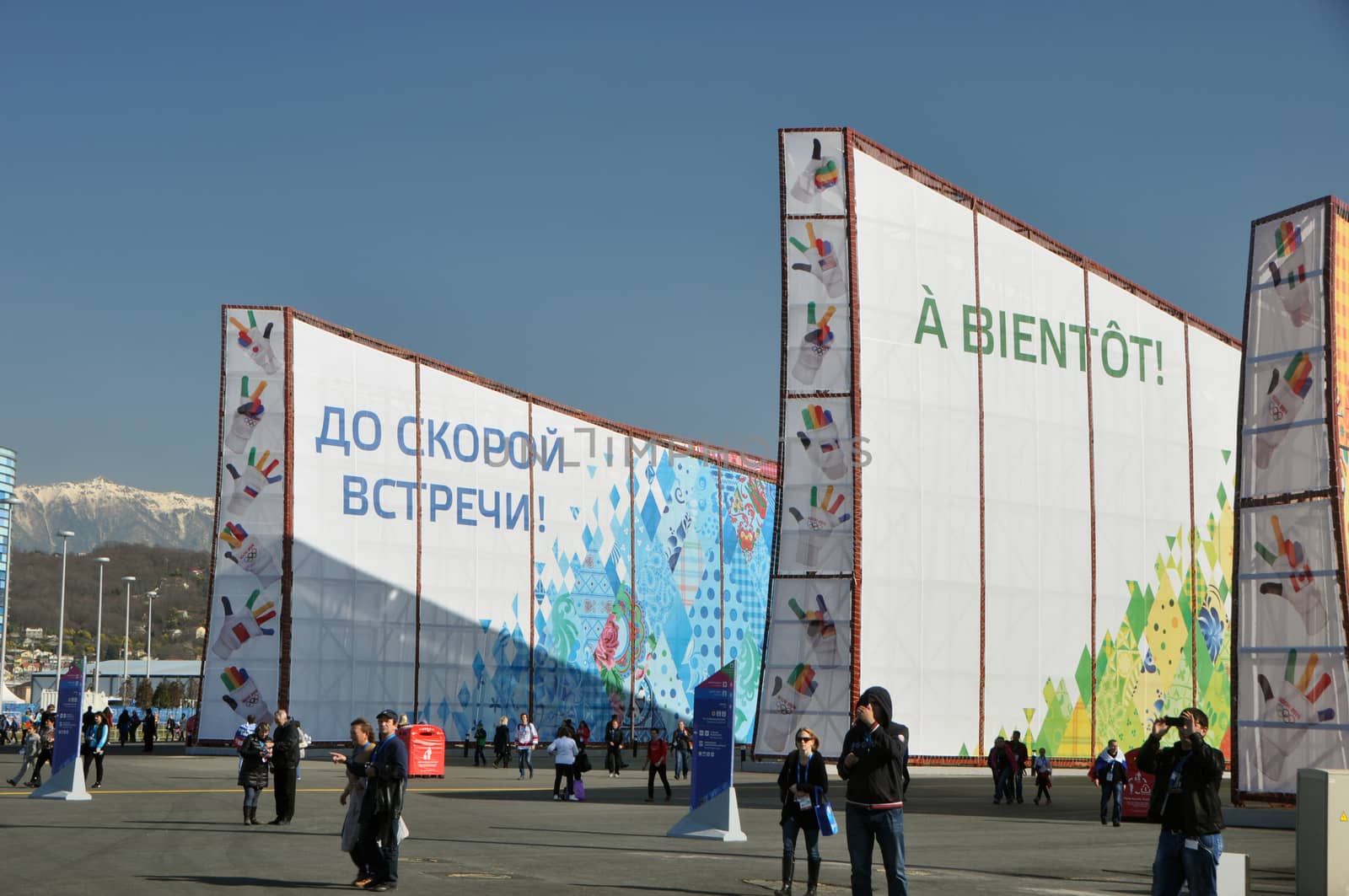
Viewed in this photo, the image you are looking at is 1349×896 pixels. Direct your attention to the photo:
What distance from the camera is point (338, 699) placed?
54.1 m

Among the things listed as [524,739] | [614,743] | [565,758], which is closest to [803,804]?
[565,758]

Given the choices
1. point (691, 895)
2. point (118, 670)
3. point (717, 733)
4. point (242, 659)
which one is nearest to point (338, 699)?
point (242, 659)

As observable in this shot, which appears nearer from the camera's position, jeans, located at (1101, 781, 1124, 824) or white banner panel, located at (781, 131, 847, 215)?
jeans, located at (1101, 781, 1124, 824)

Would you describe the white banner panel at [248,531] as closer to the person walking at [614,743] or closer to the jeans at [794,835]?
the person walking at [614,743]

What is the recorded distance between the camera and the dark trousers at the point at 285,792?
77.7 feet

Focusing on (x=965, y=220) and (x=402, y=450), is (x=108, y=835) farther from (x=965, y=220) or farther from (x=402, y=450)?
(x=402, y=450)

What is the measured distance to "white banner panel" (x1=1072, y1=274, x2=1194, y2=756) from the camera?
48.2 metres

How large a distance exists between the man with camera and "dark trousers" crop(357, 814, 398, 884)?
7.28 m

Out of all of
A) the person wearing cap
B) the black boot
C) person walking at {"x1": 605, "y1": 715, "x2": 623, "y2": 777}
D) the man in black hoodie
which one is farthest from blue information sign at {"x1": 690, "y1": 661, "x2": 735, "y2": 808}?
person walking at {"x1": 605, "y1": 715, "x2": 623, "y2": 777}

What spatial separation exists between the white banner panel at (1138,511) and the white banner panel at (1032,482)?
102 centimetres

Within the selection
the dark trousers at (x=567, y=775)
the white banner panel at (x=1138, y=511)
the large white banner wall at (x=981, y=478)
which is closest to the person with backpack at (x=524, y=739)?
the large white banner wall at (x=981, y=478)

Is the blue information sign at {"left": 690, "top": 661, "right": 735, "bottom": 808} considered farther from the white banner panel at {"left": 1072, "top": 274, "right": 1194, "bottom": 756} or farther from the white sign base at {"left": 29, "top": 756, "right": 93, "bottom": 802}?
the white banner panel at {"left": 1072, "top": 274, "right": 1194, "bottom": 756}

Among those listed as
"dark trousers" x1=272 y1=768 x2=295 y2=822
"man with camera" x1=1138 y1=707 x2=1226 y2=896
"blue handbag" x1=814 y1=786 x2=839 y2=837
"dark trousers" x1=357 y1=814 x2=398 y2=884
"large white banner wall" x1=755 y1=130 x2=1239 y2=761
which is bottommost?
"dark trousers" x1=272 y1=768 x2=295 y2=822

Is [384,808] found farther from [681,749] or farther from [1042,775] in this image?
[681,749]
